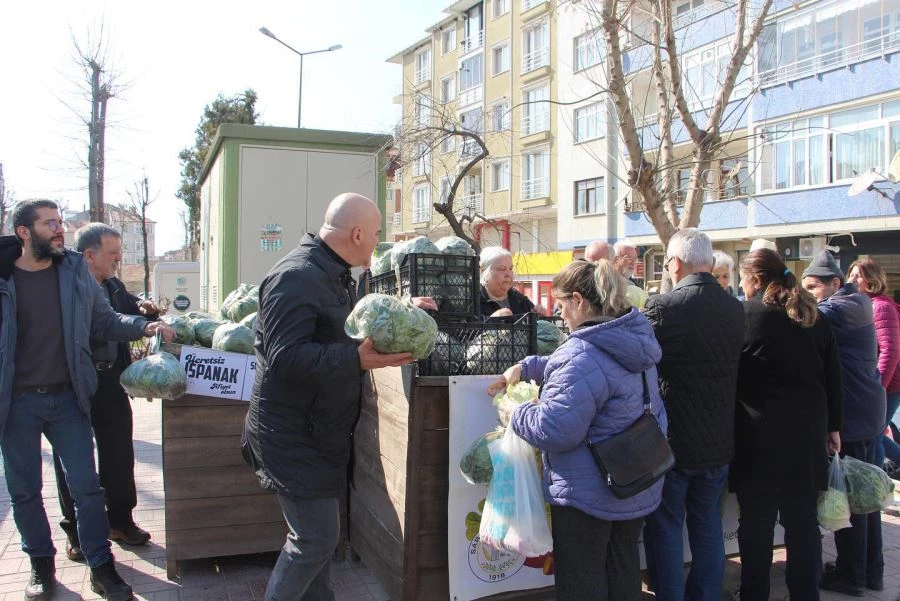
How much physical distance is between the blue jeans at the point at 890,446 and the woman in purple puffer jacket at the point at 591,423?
2.23 m

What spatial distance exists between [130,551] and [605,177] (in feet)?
80.1

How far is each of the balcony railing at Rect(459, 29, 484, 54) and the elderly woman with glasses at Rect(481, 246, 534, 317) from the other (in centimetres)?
3312

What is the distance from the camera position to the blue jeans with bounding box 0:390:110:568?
10.9ft

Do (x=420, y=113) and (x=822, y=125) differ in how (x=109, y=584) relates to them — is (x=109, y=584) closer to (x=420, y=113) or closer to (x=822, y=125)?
(x=420, y=113)

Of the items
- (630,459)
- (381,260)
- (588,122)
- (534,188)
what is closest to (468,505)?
(630,459)

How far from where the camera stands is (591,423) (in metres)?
2.64

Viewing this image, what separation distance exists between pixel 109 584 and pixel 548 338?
2.51m

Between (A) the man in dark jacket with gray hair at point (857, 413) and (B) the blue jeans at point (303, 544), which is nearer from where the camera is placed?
(B) the blue jeans at point (303, 544)

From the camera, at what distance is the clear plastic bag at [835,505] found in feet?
11.4

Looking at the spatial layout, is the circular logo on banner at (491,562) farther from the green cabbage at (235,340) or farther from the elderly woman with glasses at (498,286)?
the green cabbage at (235,340)

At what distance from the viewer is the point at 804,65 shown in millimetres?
18688

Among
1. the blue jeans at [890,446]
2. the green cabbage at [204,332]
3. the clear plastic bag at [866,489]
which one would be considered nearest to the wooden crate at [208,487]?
the green cabbage at [204,332]

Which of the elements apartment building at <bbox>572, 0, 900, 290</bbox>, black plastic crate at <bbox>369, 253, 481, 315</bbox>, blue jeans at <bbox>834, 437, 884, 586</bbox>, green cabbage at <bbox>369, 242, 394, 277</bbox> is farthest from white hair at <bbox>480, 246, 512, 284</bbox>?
apartment building at <bbox>572, 0, 900, 290</bbox>

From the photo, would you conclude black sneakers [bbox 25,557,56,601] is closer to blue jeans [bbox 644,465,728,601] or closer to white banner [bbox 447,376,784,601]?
white banner [bbox 447,376,784,601]
